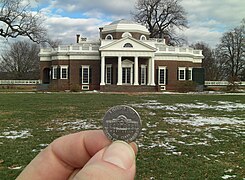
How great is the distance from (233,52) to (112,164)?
63.4 m

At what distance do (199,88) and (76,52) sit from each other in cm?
1795

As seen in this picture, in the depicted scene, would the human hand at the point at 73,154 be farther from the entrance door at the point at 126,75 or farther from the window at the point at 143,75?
the window at the point at 143,75

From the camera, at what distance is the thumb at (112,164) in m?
1.09

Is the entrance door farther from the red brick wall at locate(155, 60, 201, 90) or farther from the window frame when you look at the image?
the window frame

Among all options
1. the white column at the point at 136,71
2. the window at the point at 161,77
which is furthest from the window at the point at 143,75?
the white column at the point at 136,71

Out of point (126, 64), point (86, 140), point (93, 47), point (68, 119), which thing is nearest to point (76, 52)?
point (93, 47)

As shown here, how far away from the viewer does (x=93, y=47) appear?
42531mm

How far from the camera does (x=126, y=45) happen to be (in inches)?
1567

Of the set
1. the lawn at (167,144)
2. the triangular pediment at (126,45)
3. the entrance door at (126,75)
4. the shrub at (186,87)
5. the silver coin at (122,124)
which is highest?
the triangular pediment at (126,45)

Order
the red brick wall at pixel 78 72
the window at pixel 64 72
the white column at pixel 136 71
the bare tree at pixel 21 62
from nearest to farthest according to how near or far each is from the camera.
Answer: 1. the white column at pixel 136 71
2. the red brick wall at pixel 78 72
3. the window at pixel 64 72
4. the bare tree at pixel 21 62

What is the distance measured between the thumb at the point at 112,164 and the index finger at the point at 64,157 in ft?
0.56

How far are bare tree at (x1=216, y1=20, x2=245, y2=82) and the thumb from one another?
198 feet

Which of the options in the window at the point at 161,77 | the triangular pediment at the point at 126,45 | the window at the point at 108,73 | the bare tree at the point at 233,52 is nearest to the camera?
the triangular pediment at the point at 126,45

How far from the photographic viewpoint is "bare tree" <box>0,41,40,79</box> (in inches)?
2713
